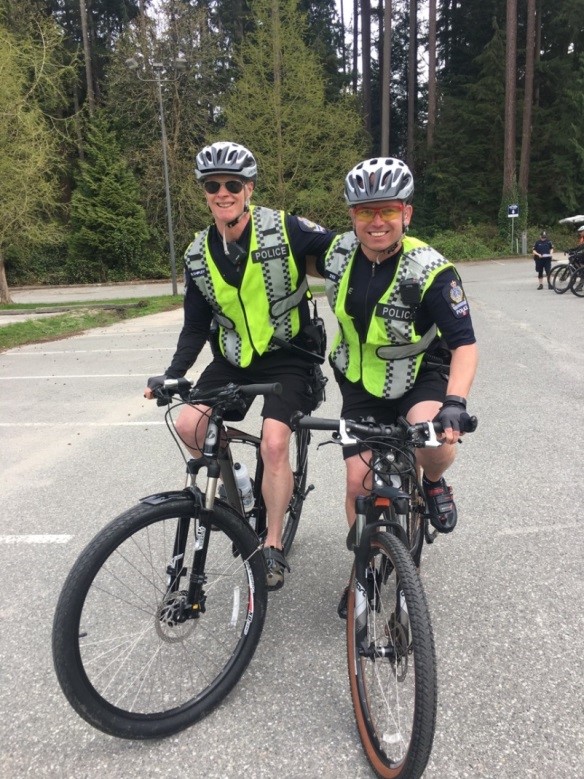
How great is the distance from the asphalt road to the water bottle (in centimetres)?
53

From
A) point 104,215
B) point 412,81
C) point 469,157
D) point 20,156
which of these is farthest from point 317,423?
point 412,81

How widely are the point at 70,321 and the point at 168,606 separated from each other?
1400 centimetres

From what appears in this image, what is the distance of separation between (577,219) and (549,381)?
630 inches

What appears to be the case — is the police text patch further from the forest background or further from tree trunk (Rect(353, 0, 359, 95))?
tree trunk (Rect(353, 0, 359, 95))

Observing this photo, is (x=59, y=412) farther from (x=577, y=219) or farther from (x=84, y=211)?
(x=84, y=211)

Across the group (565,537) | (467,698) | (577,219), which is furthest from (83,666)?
(577,219)

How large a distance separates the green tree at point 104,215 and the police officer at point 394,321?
34.5 meters

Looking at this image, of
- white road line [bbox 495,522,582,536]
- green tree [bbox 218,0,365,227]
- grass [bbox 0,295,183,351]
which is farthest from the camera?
green tree [bbox 218,0,365,227]

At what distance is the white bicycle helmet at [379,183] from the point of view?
2357 millimetres

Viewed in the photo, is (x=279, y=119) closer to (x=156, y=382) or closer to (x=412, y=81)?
(x=412, y=81)

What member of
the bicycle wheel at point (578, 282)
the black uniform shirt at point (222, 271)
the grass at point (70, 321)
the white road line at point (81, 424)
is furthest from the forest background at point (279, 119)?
the black uniform shirt at point (222, 271)

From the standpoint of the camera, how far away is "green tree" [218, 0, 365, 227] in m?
27.4

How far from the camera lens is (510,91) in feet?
105

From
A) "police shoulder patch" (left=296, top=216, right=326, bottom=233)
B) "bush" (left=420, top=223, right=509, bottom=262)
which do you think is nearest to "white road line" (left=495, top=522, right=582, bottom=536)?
"police shoulder patch" (left=296, top=216, right=326, bottom=233)
